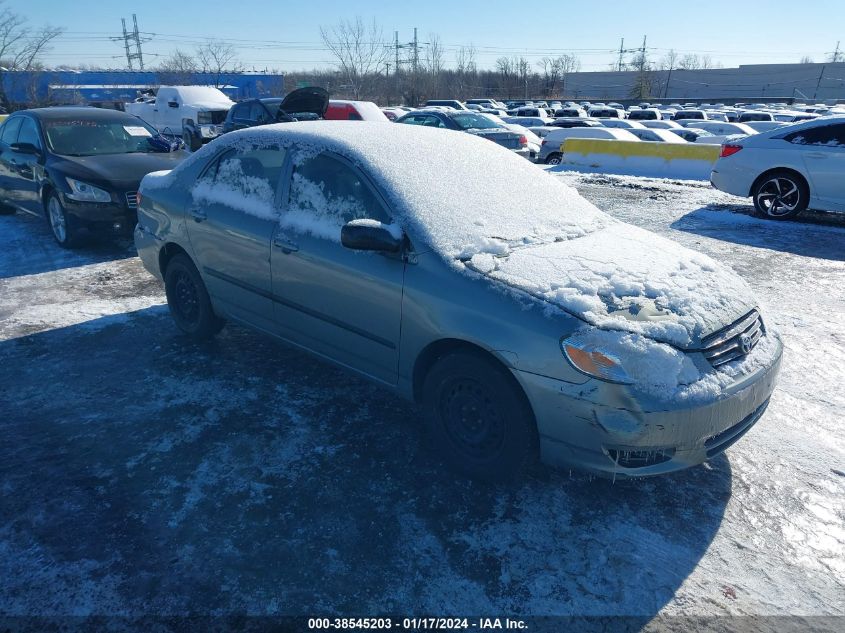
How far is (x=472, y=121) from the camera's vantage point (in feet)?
48.7

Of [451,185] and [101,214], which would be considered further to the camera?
[101,214]

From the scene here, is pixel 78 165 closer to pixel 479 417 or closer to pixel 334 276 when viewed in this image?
pixel 334 276

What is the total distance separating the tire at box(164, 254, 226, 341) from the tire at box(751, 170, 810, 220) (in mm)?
8429

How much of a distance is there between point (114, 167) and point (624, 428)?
687 centimetres

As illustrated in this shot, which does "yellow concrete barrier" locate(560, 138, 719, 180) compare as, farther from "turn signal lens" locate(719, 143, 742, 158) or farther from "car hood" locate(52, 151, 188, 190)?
"car hood" locate(52, 151, 188, 190)

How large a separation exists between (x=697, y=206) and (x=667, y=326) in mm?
8661

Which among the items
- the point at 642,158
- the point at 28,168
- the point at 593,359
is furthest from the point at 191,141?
the point at 593,359

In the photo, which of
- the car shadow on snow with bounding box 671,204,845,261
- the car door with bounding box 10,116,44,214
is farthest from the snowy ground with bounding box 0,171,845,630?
the car door with bounding box 10,116,44,214

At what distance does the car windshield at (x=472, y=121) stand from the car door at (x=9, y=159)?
9.38 metres

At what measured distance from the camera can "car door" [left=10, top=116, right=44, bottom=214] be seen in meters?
7.24

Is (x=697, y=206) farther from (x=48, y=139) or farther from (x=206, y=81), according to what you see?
(x=206, y=81)

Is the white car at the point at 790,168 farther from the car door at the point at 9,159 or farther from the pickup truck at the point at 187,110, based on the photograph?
the pickup truck at the point at 187,110

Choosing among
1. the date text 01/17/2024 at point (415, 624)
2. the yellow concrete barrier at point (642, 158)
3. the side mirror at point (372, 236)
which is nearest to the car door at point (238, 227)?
the side mirror at point (372, 236)

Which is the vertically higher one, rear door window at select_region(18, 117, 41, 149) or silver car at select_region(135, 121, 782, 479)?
rear door window at select_region(18, 117, 41, 149)
